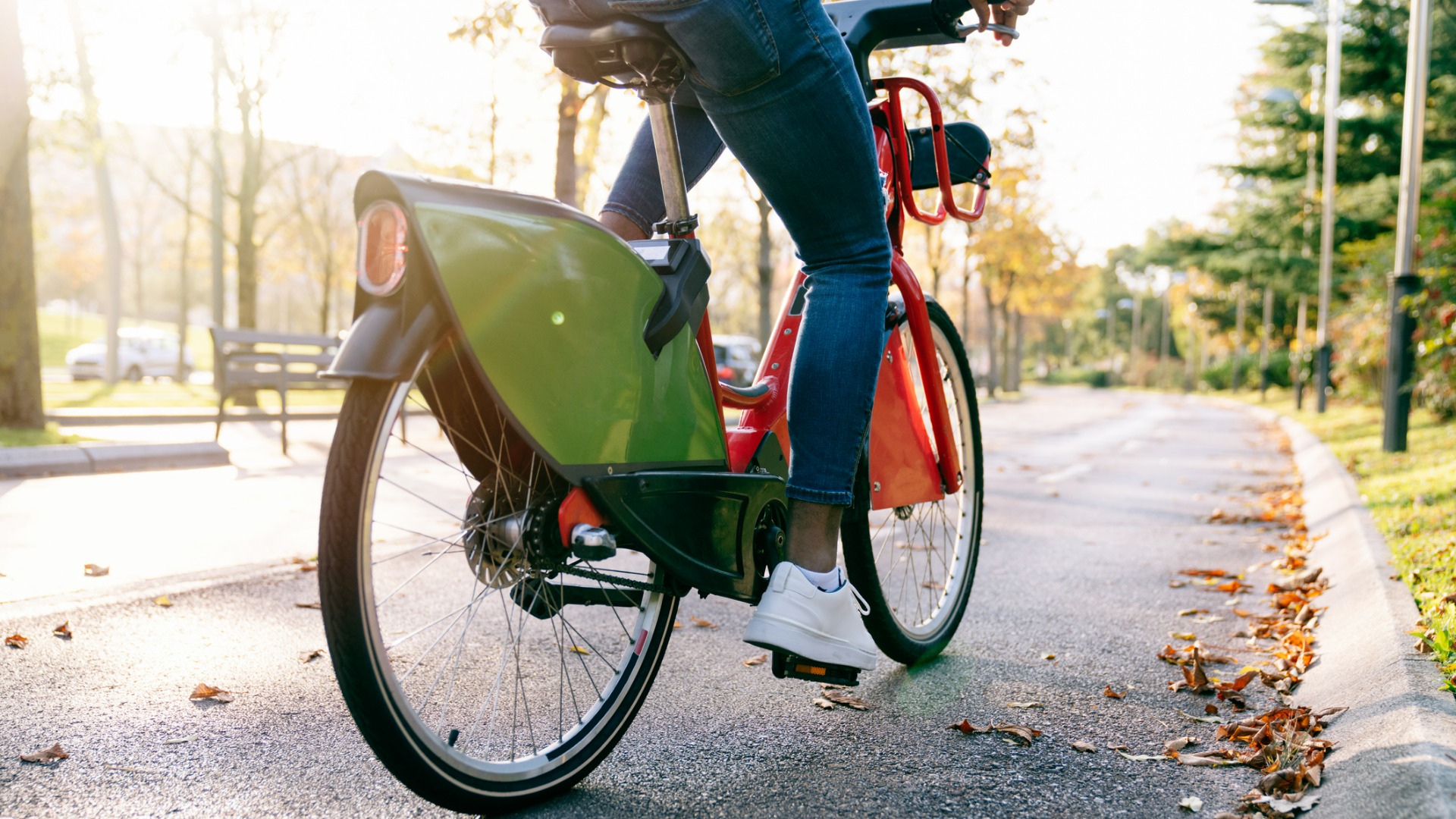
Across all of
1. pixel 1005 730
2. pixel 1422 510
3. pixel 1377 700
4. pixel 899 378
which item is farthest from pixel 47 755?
pixel 1422 510

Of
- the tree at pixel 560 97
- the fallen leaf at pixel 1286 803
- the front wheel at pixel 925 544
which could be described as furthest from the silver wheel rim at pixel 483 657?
the tree at pixel 560 97

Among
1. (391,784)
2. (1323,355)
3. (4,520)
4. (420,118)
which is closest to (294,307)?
(420,118)

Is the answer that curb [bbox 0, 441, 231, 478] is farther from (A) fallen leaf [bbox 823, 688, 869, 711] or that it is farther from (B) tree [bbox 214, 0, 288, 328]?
(B) tree [bbox 214, 0, 288, 328]

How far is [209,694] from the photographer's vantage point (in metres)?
2.35

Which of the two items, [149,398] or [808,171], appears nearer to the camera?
[808,171]

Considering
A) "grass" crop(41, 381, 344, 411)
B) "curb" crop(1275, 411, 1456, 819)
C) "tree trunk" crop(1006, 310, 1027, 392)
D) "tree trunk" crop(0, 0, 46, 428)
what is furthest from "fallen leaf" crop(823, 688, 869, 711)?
"tree trunk" crop(1006, 310, 1027, 392)

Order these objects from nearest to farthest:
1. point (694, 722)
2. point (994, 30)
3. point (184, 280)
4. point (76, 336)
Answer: point (694, 722) → point (994, 30) → point (184, 280) → point (76, 336)

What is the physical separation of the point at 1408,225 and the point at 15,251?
1202cm

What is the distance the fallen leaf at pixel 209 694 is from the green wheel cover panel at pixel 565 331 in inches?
49.6

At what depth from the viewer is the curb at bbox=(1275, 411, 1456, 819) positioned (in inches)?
67.4

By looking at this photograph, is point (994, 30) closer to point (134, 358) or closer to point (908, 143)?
point (908, 143)

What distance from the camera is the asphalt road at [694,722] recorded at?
1874mm

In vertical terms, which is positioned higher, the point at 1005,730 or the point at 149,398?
the point at 1005,730

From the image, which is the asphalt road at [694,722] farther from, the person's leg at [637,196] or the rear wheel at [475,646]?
the person's leg at [637,196]
